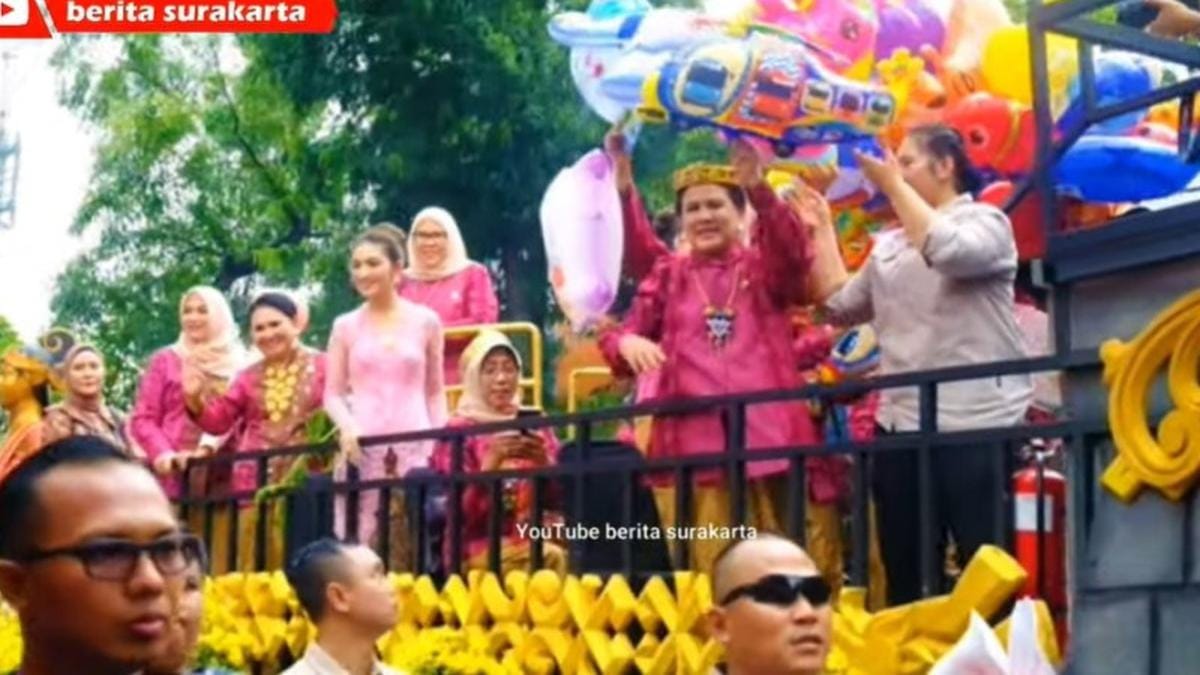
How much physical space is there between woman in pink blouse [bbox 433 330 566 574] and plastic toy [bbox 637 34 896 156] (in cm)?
112

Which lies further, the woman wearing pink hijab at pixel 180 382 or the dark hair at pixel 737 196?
the woman wearing pink hijab at pixel 180 382

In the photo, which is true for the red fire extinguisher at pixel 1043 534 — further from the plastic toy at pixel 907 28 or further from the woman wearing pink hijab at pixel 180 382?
the woman wearing pink hijab at pixel 180 382

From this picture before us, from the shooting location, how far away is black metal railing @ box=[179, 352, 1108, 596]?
23.1 feet

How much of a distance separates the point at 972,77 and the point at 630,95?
66.3 inches

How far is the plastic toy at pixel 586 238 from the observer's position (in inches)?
425

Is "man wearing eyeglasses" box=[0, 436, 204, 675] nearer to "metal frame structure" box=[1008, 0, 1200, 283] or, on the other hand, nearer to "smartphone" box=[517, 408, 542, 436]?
"metal frame structure" box=[1008, 0, 1200, 283]

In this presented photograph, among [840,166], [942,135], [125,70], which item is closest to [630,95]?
[840,166]

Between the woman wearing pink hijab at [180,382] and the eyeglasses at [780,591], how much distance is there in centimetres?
601

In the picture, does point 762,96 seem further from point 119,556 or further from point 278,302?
point 119,556

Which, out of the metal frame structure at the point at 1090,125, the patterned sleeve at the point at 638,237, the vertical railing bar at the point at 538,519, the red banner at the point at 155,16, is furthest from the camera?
the red banner at the point at 155,16

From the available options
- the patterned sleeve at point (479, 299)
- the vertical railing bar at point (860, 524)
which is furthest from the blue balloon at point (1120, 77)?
the patterned sleeve at point (479, 299)

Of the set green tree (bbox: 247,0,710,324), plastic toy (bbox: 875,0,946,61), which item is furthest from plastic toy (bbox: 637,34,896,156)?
green tree (bbox: 247,0,710,324)

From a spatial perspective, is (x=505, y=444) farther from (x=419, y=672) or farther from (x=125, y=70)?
(x=125, y=70)

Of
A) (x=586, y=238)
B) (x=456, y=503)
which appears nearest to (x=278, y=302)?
(x=586, y=238)
